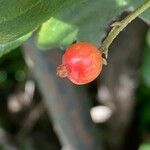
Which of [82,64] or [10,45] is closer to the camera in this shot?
[82,64]

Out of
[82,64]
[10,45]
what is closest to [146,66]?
Answer: [10,45]

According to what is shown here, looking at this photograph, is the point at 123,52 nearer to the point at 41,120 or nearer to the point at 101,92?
the point at 101,92

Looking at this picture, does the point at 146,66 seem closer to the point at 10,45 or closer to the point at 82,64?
the point at 10,45

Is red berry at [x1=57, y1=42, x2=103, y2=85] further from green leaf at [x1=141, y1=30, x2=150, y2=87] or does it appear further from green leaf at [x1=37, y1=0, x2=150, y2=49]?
green leaf at [x1=141, y1=30, x2=150, y2=87]

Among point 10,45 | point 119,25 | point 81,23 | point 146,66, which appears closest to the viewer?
point 119,25

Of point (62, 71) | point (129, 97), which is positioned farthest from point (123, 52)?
point (62, 71)

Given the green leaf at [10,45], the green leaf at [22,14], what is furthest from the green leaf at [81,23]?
the green leaf at [22,14]
